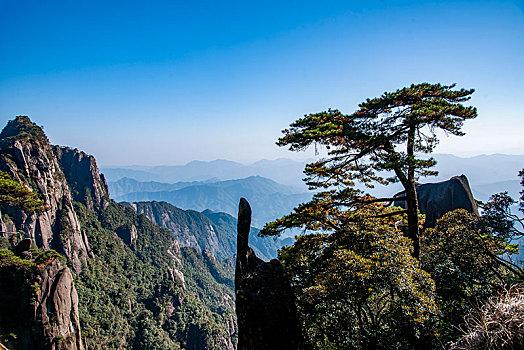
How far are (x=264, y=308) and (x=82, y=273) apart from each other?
58.4m

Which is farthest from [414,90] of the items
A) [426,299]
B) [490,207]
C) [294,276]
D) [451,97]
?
[294,276]

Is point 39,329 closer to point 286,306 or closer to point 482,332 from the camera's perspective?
point 286,306

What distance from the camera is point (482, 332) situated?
283 centimetres

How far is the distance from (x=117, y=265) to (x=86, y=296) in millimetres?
18490

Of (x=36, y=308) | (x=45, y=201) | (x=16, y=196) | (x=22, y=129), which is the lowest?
(x=36, y=308)

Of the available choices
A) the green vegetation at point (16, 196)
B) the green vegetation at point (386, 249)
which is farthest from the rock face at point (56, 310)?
the green vegetation at point (386, 249)

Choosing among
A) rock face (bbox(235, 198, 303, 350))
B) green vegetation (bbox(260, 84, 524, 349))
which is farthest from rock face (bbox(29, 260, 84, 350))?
green vegetation (bbox(260, 84, 524, 349))

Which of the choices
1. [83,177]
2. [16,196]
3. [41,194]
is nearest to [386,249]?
[16,196]

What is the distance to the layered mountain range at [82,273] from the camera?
2209cm

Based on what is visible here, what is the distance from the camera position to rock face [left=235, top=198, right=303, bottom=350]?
23.3ft

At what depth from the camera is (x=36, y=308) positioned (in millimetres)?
21734

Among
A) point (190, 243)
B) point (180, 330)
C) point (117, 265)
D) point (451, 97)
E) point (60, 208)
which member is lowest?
point (190, 243)

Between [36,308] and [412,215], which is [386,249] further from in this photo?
[36,308]

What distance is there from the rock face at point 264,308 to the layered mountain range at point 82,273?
2097 cm
